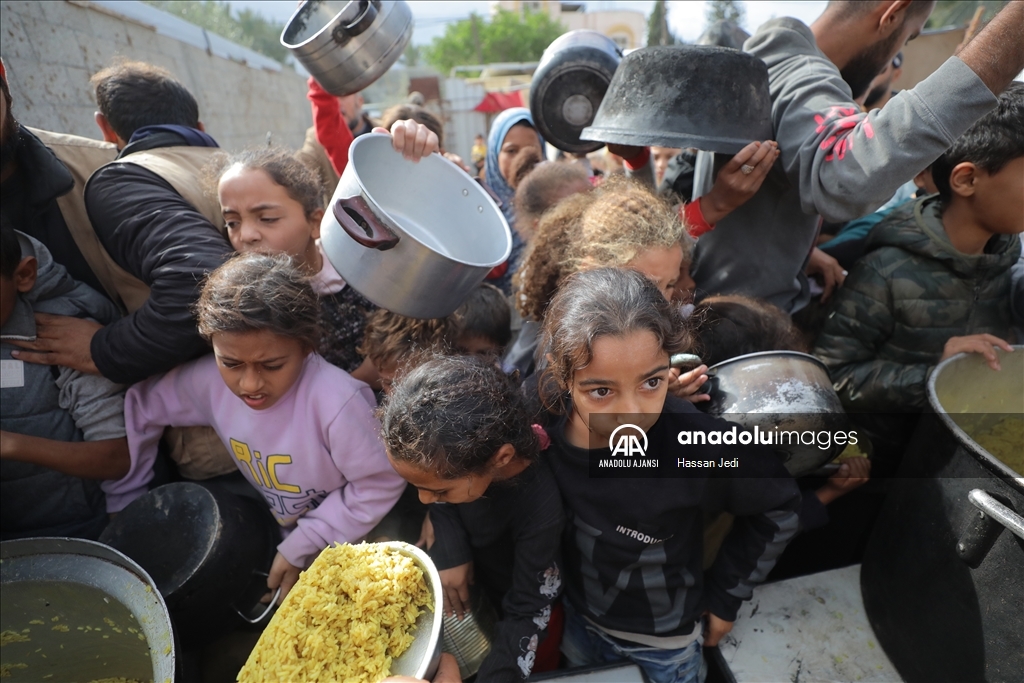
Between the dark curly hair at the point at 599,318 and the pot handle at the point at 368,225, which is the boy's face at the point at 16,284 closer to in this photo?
the pot handle at the point at 368,225

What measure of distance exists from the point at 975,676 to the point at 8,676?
2.48m

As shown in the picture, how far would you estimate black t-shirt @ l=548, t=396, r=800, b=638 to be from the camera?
1.39 meters

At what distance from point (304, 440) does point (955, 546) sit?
70.6 inches

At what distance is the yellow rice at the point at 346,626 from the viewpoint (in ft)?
3.85

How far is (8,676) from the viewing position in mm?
1453

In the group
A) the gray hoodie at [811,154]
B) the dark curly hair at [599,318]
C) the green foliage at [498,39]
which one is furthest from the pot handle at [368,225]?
the green foliage at [498,39]

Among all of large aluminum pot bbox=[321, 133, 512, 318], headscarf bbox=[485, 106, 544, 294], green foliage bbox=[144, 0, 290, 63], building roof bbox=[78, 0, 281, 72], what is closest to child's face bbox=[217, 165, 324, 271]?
large aluminum pot bbox=[321, 133, 512, 318]

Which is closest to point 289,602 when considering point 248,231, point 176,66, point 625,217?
point 248,231

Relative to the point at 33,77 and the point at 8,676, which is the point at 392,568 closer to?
the point at 8,676

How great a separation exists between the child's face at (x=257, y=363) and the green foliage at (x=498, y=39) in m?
40.9

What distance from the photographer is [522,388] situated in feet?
4.87

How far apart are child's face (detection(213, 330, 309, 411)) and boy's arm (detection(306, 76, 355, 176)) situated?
1.43 metres

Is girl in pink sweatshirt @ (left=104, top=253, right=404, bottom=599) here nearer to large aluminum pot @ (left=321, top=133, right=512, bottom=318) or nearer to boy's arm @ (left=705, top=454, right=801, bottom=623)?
large aluminum pot @ (left=321, top=133, right=512, bottom=318)

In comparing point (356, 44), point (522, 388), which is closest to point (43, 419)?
point (522, 388)
